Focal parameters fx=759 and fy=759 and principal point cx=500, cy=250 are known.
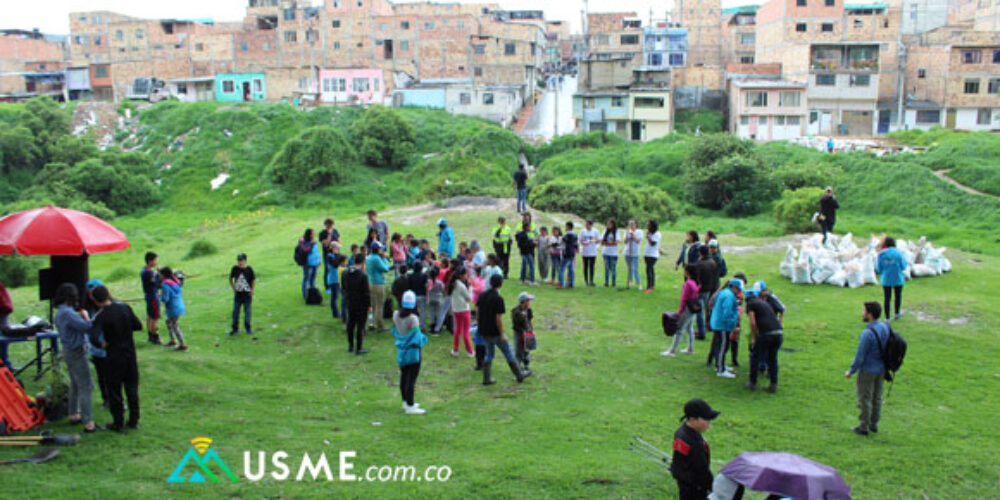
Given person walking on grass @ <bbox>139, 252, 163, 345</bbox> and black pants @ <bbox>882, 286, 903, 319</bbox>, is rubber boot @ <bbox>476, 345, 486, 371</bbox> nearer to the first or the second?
person walking on grass @ <bbox>139, 252, 163, 345</bbox>

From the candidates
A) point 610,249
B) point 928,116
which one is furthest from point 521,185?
point 928,116

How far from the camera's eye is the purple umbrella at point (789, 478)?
269 inches

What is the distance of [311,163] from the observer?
54500 millimetres

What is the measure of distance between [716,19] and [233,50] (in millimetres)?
54919

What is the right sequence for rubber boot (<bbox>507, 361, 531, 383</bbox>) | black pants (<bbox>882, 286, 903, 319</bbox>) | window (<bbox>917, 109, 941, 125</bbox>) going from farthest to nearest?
window (<bbox>917, 109, 941, 125</bbox>), black pants (<bbox>882, 286, 903, 319</bbox>), rubber boot (<bbox>507, 361, 531, 383</bbox>)

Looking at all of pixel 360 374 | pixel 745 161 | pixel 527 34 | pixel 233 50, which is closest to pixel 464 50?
pixel 527 34

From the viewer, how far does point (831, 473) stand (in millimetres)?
7043

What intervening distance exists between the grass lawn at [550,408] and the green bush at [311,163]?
119 ft

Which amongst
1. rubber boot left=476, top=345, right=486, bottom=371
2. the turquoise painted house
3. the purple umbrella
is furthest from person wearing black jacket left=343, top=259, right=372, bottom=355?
the turquoise painted house

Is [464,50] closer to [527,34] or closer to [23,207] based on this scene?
[527,34]

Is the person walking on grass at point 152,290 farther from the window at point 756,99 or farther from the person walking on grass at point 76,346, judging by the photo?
the window at point 756,99

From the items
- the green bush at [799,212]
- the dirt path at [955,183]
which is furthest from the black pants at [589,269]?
the dirt path at [955,183]

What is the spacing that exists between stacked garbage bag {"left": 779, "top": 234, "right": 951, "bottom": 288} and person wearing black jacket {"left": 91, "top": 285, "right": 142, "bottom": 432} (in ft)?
55.3

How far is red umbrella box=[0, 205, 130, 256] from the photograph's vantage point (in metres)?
11.8
